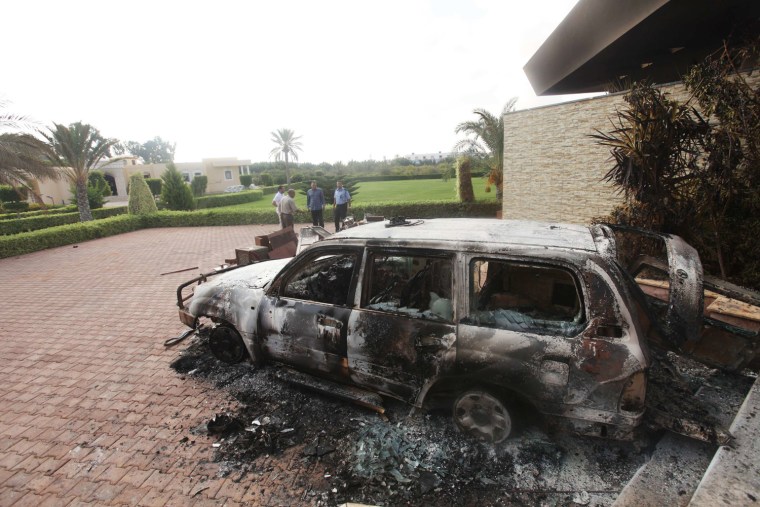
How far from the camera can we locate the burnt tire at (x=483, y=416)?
282 centimetres

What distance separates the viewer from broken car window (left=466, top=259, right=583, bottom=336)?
103 inches

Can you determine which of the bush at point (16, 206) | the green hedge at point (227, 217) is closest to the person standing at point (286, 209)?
the green hedge at point (227, 217)

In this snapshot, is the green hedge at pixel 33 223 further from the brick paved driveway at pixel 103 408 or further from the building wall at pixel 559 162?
the building wall at pixel 559 162

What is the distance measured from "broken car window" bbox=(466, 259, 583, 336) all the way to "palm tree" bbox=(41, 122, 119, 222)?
23.1 m

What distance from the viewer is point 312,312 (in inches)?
134

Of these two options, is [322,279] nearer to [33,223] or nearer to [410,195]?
[33,223]

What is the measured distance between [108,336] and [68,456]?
2.99 m

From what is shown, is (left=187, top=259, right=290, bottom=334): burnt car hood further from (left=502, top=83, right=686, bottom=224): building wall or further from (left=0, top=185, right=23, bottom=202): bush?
(left=0, top=185, right=23, bottom=202): bush

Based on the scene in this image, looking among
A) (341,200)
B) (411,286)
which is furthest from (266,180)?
(411,286)

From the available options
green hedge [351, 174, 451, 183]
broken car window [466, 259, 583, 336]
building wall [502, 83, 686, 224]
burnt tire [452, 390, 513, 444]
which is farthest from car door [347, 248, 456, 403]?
green hedge [351, 174, 451, 183]

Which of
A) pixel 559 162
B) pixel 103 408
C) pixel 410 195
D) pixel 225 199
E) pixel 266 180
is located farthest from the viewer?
pixel 266 180

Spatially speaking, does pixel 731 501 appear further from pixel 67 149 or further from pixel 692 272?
pixel 67 149

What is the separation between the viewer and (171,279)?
8828 mm

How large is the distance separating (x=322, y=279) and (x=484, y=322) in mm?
1722
